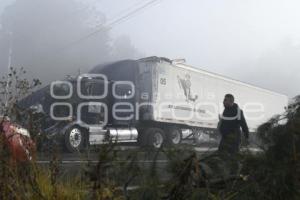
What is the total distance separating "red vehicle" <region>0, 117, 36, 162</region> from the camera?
3.94m

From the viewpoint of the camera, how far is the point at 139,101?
22.0 metres

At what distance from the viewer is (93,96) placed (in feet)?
64.5

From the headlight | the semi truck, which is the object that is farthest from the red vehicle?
the semi truck

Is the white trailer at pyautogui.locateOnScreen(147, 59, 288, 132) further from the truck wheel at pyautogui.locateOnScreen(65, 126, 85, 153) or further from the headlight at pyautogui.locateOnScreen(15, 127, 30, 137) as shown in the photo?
the headlight at pyautogui.locateOnScreen(15, 127, 30, 137)

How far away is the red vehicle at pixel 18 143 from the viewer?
394cm

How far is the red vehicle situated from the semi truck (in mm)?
11932

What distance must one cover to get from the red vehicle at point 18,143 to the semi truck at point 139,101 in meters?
11.9

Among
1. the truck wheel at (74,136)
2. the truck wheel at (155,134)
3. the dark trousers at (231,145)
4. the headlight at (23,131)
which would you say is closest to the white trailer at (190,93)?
the truck wheel at (155,134)

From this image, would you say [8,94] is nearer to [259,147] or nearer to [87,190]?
[87,190]

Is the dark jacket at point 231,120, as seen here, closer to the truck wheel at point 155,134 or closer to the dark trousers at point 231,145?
the dark trousers at point 231,145

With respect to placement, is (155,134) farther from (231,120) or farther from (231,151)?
(231,151)

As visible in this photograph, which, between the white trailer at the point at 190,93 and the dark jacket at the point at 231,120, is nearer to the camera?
the dark jacket at the point at 231,120

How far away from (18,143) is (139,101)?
58.6ft

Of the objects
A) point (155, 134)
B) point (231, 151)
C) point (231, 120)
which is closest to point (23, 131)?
point (231, 151)
